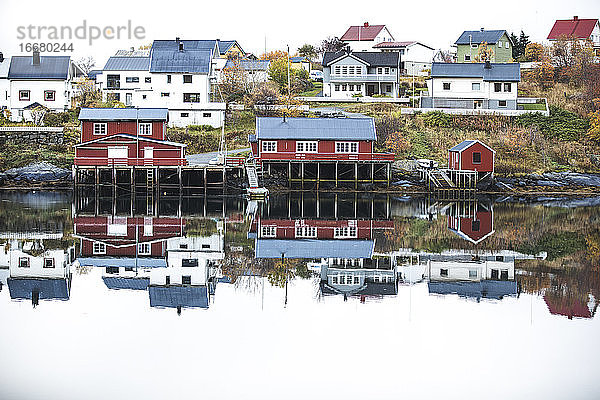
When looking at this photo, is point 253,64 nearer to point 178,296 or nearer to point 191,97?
point 191,97

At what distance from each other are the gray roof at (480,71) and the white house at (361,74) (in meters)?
3.68

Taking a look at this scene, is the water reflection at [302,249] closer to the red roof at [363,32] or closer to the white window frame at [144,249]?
the white window frame at [144,249]

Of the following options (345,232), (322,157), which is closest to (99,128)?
(322,157)

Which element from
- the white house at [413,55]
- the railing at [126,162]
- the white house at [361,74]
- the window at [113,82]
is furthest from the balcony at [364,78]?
the railing at [126,162]

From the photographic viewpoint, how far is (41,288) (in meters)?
19.5

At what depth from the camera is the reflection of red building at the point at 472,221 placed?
29516 millimetres

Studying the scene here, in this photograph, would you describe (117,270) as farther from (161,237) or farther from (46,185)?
(46,185)

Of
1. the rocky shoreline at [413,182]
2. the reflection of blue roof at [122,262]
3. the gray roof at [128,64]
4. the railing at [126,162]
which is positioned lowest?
the reflection of blue roof at [122,262]

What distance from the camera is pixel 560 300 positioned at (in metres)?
18.4

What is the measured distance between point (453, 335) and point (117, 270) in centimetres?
949

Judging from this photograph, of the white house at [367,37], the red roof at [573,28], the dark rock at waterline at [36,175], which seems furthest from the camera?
the white house at [367,37]

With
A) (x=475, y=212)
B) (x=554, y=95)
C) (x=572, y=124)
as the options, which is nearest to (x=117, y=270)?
(x=475, y=212)

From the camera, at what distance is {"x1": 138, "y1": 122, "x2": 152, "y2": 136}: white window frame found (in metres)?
47.3

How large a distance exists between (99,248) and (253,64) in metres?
40.1
